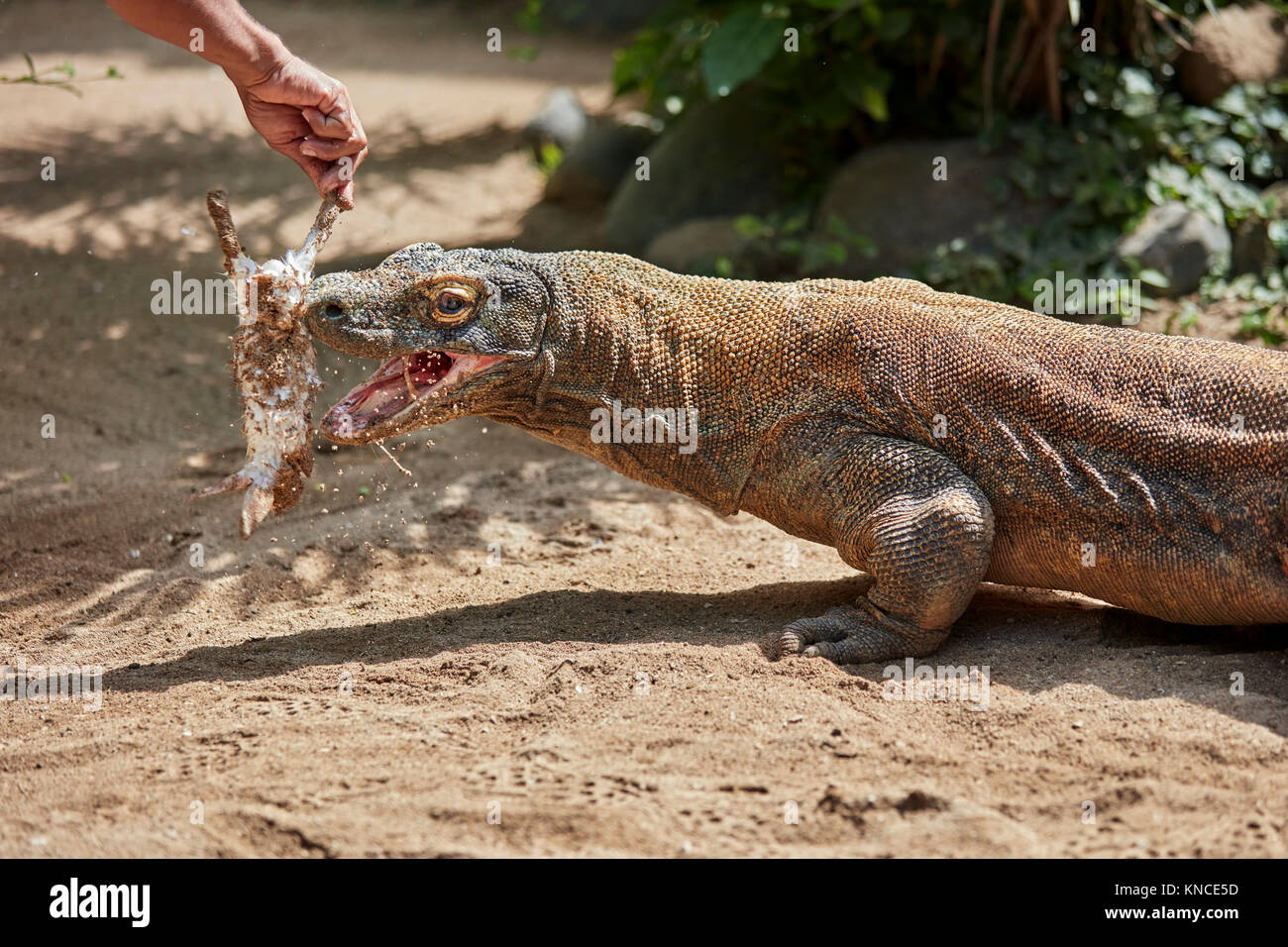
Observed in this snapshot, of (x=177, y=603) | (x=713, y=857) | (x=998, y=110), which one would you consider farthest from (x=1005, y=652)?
(x=998, y=110)

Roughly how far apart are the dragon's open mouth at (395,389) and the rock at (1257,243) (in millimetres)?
7100

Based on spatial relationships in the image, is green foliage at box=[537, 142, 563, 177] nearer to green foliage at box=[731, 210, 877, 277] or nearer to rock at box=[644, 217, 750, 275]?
rock at box=[644, 217, 750, 275]

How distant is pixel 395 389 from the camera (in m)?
5.25

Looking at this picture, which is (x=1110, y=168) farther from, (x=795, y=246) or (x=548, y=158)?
(x=548, y=158)

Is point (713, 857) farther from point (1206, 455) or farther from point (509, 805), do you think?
point (1206, 455)

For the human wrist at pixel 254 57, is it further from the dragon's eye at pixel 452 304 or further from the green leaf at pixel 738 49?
the green leaf at pixel 738 49

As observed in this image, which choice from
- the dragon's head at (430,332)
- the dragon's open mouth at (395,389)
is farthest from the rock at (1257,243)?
the dragon's open mouth at (395,389)

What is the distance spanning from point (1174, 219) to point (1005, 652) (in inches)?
233

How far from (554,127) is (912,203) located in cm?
627

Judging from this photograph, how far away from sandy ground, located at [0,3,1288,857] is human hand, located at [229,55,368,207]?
2132 mm

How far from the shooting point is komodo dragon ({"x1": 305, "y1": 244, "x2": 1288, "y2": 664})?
4.91 metres

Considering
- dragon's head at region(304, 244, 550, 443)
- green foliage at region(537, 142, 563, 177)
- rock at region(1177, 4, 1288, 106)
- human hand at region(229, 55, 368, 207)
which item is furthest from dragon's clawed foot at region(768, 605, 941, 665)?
green foliage at region(537, 142, 563, 177)

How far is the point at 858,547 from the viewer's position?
16.7ft

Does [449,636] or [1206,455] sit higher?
[1206,455]
